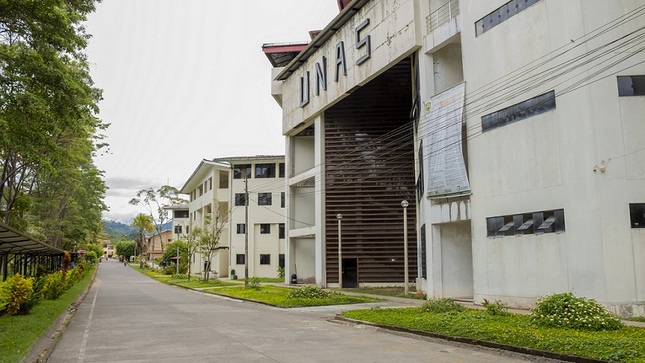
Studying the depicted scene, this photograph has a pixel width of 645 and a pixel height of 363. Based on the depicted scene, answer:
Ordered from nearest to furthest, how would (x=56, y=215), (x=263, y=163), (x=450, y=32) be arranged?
(x=450, y=32)
(x=56, y=215)
(x=263, y=163)

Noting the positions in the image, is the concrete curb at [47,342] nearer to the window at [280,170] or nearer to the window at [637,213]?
the window at [637,213]

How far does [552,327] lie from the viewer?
13.1m

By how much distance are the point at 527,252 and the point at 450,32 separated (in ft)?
34.4

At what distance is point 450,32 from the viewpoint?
77.8 ft

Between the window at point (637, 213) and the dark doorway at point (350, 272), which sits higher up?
the window at point (637, 213)

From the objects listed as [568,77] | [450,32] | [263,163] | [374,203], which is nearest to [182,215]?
[263,163]

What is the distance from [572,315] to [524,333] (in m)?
2.33

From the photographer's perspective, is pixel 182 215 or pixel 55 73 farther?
pixel 182 215

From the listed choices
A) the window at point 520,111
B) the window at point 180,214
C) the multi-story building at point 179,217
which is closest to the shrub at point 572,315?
the window at point 520,111

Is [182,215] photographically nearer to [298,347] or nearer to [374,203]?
[374,203]

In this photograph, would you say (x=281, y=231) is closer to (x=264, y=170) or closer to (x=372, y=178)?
(x=264, y=170)

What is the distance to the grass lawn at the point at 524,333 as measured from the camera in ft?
31.7

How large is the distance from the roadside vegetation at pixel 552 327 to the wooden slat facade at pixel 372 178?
18.1 m

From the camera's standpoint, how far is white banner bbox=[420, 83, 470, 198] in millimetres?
22172
